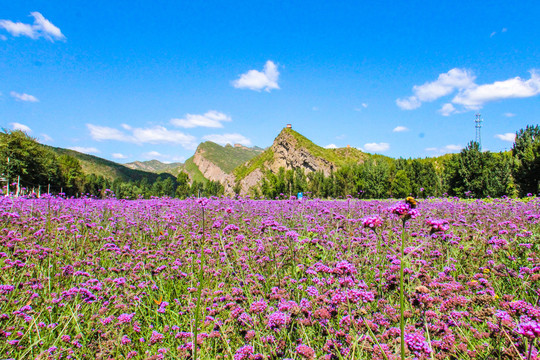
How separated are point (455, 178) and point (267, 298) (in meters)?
46.0

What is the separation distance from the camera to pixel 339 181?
60219 millimetres

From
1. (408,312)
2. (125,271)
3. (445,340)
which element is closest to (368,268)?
(408,312)

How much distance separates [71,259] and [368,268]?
167 inches

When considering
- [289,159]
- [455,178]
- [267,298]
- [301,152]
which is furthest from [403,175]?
[289,159]

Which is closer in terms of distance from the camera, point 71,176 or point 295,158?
point 71,176

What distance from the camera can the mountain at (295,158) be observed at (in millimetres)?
112250

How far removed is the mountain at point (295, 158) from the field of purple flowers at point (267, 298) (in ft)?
341

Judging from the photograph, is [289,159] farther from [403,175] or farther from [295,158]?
[403,175]

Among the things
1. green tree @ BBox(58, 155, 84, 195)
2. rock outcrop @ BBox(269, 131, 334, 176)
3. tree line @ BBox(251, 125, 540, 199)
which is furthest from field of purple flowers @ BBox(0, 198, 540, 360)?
rock outcrop @ BBox(269, 131, 334, 176)

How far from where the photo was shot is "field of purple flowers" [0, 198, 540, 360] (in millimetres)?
1920

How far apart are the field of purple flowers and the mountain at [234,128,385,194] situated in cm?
10395

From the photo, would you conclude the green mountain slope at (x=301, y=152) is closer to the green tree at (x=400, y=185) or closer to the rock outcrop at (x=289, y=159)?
the rock outcrop at (x=289, y=159)

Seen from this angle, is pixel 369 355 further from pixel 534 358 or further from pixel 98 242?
pixel 98 242

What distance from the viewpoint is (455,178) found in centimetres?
4038
